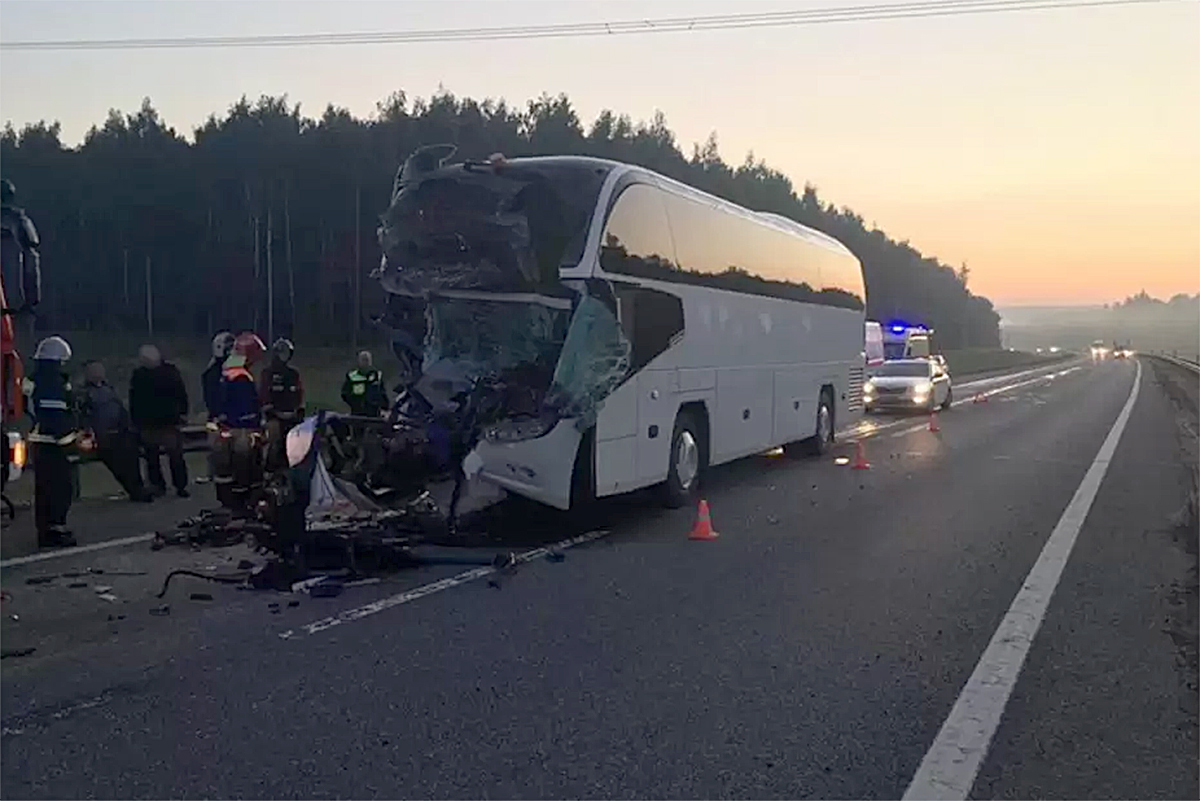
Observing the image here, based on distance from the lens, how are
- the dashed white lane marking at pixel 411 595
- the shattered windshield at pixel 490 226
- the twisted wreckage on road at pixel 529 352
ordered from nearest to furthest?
the dashed white lane marking at pixel 411 595 → the twisted wreckage on road at pixel 529 352 → the shattered windshield at pixel 490 226

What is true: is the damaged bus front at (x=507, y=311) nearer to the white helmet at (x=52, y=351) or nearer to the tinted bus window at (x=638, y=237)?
the tinted bus window at (x=638, y=237)

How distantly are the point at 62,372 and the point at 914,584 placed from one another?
6.67 m

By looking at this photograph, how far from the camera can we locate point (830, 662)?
22.7 ft

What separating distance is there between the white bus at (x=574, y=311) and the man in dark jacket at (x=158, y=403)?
113 inches

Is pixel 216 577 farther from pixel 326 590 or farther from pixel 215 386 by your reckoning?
pixel 215 386

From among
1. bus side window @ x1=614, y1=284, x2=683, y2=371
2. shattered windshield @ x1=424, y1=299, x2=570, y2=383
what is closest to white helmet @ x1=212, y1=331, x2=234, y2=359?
shattered windshield @ x1=424, y1=299, x2=570, y2=383

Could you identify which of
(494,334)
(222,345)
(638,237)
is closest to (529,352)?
(494,334)

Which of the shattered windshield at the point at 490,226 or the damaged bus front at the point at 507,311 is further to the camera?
the shattered windshield at the point at 490,226

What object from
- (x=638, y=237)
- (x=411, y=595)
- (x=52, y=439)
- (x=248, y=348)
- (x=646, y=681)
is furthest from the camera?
(x=638, y=237)

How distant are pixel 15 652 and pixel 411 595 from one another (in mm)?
2531

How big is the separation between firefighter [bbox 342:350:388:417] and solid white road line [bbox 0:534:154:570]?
397 cm

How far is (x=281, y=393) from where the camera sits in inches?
499

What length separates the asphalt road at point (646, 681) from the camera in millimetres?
5082

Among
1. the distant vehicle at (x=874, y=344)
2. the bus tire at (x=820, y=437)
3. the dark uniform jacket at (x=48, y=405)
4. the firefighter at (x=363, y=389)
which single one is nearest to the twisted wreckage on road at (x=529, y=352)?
the dark uniform jacket at (x=48, y=405)
